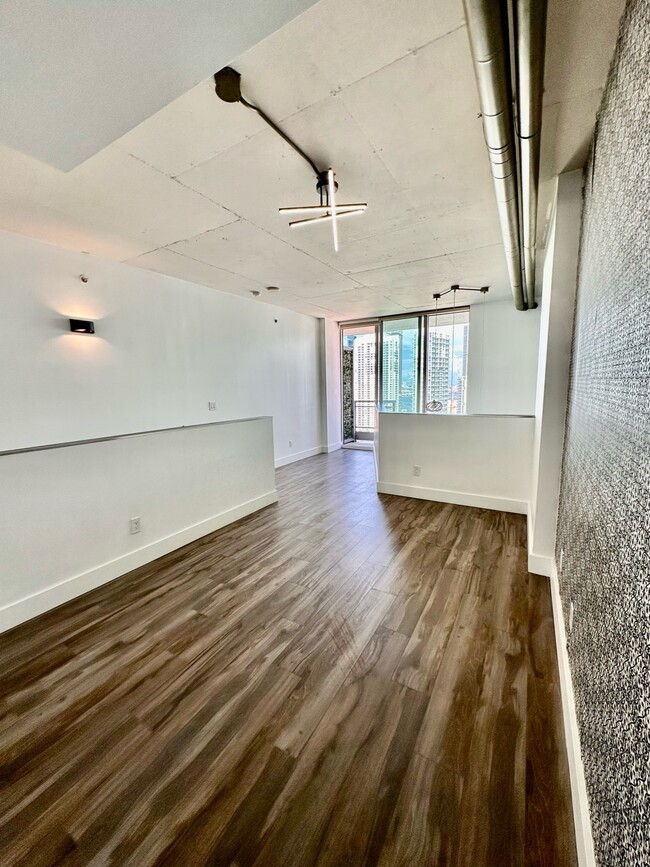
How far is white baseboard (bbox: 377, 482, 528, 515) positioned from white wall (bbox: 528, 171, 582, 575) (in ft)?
3.86

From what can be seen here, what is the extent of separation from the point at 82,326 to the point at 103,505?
5.79ft

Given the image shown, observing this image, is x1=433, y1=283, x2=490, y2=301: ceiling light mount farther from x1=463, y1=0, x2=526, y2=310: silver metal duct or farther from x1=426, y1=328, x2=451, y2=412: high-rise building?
x1=463, y1=0, x2=526, y2=310: silver metal duct

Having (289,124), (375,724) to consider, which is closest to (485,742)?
(375,724)

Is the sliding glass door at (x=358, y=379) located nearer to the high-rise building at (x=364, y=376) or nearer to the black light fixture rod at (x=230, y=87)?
the high-rise building at (x=364, y=376)

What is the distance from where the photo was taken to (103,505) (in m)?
2.46

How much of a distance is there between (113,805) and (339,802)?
0.77 meters

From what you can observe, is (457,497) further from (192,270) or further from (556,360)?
(192,270)

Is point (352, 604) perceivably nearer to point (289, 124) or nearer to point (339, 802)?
point (339, 802)

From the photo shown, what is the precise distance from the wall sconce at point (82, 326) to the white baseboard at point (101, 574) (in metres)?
2.06

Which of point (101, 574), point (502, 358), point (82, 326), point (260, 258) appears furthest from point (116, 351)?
point (502, 358)

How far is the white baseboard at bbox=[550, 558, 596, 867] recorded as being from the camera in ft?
3.08

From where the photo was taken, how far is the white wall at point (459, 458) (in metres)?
3.53

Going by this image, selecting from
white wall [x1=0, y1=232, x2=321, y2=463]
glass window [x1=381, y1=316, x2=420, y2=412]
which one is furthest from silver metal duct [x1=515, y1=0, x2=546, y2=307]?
glass window [x1=381, y1=316, x2=420, y2=412]

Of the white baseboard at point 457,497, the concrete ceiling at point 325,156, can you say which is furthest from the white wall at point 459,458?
the concrete ceiling at point 325,156
